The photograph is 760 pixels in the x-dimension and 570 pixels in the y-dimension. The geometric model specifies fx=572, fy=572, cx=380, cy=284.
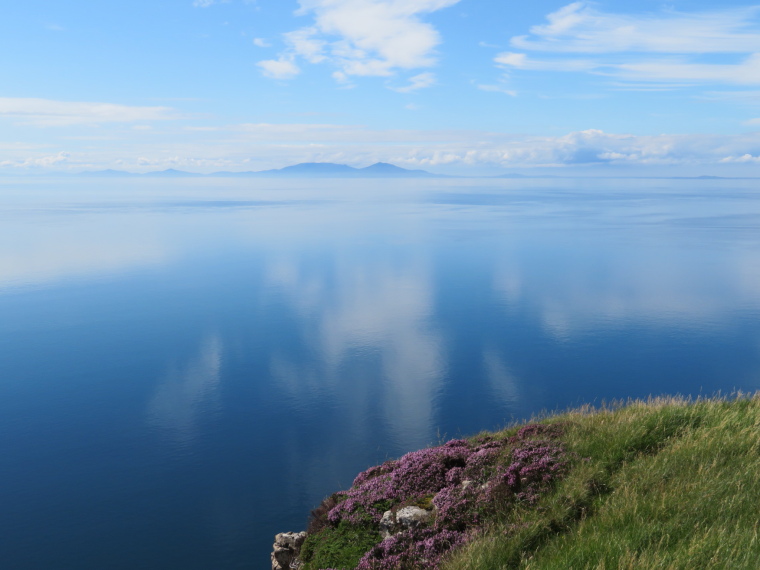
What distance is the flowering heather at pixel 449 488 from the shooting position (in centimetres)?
1376

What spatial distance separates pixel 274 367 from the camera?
59.0 m

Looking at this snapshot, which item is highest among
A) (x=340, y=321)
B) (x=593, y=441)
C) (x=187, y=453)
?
(x=593, y=441)

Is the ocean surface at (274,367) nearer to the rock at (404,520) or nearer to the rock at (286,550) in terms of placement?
the rock at (286,550)

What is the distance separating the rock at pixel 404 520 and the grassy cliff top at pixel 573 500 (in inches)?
2.0

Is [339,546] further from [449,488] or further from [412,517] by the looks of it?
[449,488]

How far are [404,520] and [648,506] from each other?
5967 millimetres

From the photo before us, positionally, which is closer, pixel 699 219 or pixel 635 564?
pixel 635 564

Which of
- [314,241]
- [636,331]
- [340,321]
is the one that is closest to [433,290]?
[340,321]

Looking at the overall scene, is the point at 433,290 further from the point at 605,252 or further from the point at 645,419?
the point at 645,419

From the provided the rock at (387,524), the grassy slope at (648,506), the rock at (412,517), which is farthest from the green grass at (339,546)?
the grassy slope at (648,506)

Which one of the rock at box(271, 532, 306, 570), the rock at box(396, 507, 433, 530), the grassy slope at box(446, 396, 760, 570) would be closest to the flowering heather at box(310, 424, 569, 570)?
the rock at box(396, 507, 433, 530)

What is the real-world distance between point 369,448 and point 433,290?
50.5m

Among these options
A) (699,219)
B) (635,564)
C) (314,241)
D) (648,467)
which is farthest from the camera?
(699,219)

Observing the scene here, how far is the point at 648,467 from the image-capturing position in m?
13.8
